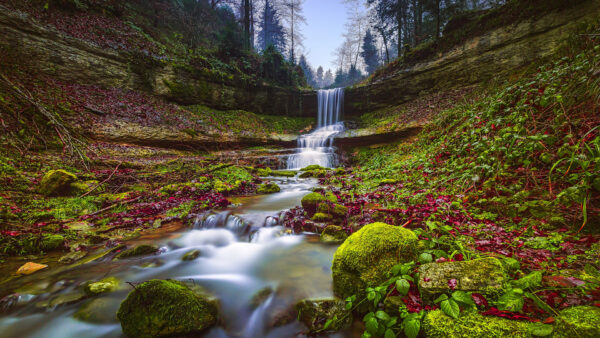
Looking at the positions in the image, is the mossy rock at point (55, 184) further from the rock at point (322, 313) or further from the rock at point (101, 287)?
the rock at point (322, 313)

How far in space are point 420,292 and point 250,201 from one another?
4356 mm

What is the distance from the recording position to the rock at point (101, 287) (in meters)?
2.11

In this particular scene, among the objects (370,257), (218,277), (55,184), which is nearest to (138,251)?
(218,277)

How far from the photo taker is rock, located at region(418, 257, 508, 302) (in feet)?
4.33

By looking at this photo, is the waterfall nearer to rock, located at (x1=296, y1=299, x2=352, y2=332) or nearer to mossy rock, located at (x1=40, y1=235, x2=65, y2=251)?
mossy rock, located at (x1=40, y1=235, x2=65, y2=251)

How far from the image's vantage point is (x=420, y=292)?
57.0 inches

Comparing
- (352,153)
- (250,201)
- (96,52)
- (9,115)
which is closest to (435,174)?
(250,201)

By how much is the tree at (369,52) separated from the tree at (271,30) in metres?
12.6

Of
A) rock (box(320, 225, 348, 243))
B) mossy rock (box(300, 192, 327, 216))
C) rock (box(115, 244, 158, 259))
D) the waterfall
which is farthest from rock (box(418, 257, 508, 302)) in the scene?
the waterfall

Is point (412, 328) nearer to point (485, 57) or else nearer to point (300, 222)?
point (300, 222)

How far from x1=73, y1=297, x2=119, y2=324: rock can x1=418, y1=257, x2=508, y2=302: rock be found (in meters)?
2.62

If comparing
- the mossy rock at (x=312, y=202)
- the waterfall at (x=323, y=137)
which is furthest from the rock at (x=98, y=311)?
the waterfall at (x=323, y=137)

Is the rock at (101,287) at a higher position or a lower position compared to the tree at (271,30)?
lower

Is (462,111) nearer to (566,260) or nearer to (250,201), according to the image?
(566,260)
